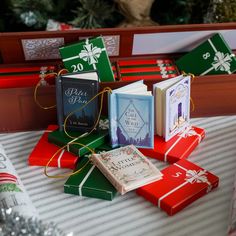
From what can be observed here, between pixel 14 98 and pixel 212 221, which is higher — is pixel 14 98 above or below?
above

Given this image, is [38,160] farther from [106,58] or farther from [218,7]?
[218,7]

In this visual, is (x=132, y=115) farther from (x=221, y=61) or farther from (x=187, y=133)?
(x=221, y=61)

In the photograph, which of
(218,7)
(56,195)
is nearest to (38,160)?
(56,195)

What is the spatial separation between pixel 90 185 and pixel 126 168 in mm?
83

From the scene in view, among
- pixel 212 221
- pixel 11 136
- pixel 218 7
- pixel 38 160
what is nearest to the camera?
pixel 212 221

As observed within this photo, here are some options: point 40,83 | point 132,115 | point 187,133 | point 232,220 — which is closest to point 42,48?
point 40,83

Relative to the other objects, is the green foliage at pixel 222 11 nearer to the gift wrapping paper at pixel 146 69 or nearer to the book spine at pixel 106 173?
the gift wrapping paper at pixel 146 69

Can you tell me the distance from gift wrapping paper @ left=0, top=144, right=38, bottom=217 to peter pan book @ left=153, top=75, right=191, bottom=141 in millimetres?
348

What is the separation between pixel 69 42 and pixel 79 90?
0.60ft

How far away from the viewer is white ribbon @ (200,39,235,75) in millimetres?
1210

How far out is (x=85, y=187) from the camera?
98cm

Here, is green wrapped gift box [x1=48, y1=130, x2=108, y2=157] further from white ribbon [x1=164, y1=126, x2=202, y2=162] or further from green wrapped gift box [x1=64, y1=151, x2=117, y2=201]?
white ribbon [x1=164, y1=126, x2=202, y2=162]

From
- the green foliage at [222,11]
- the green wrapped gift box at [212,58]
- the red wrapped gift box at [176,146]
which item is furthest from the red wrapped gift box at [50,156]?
the green foliage at [222,11]

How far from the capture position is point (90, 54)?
1177 millimetres
